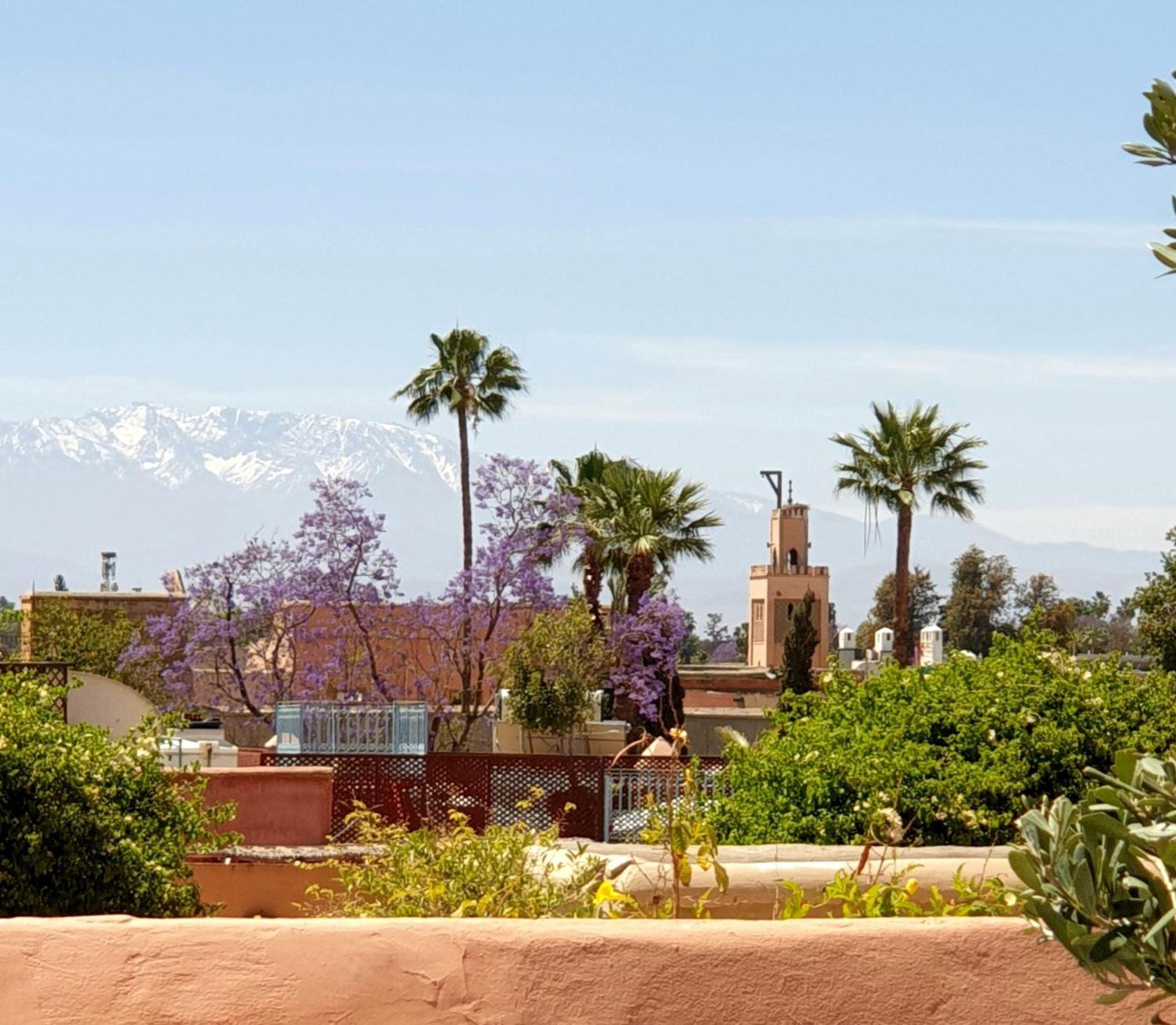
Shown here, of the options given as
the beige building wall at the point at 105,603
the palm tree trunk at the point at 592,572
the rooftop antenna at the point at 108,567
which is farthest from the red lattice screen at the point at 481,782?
the rooftop antenna at the point at 108,567

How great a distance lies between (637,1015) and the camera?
13.6ft

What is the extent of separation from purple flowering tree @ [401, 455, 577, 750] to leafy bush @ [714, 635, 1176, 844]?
21.3m

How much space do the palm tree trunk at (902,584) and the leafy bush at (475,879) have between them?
3371 centimetres

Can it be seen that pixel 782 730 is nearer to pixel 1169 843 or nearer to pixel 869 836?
pixel 869 836

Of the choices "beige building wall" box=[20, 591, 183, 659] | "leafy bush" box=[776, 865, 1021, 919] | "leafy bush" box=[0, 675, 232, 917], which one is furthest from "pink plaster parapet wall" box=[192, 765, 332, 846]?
"beige building wall" box=[20, 591, 183, 659]

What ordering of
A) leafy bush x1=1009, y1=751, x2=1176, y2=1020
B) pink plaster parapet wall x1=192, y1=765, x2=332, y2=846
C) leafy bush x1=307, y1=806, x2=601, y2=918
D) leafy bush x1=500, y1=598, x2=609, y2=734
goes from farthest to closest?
leafy bush x1=500, y1=598, x2=609, y2=734 → pink plaster parapet wall x1=192, y1=765, x2=332, y2=846 → leafy bush x1=307, y1=806, x2=601, y2=918 → leafy bush x1=1009, y1=751, x2=1176, y2=1020

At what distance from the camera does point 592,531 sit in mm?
35281

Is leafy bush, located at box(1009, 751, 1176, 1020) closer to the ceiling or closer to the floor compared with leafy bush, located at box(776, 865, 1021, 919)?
closer to the ceiling

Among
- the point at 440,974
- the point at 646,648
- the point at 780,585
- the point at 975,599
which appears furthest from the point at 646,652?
the point at 975,599

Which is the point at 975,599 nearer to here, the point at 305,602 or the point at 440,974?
the point at 305,602

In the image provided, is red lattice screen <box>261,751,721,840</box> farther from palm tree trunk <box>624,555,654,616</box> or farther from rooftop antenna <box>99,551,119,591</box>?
rooftop antenna <box>99,551,119,591</box>

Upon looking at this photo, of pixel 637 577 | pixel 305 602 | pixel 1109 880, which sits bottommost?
pixel 1109 880

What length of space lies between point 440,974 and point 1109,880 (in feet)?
5.33

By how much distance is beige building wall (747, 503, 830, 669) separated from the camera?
80.2 meters
